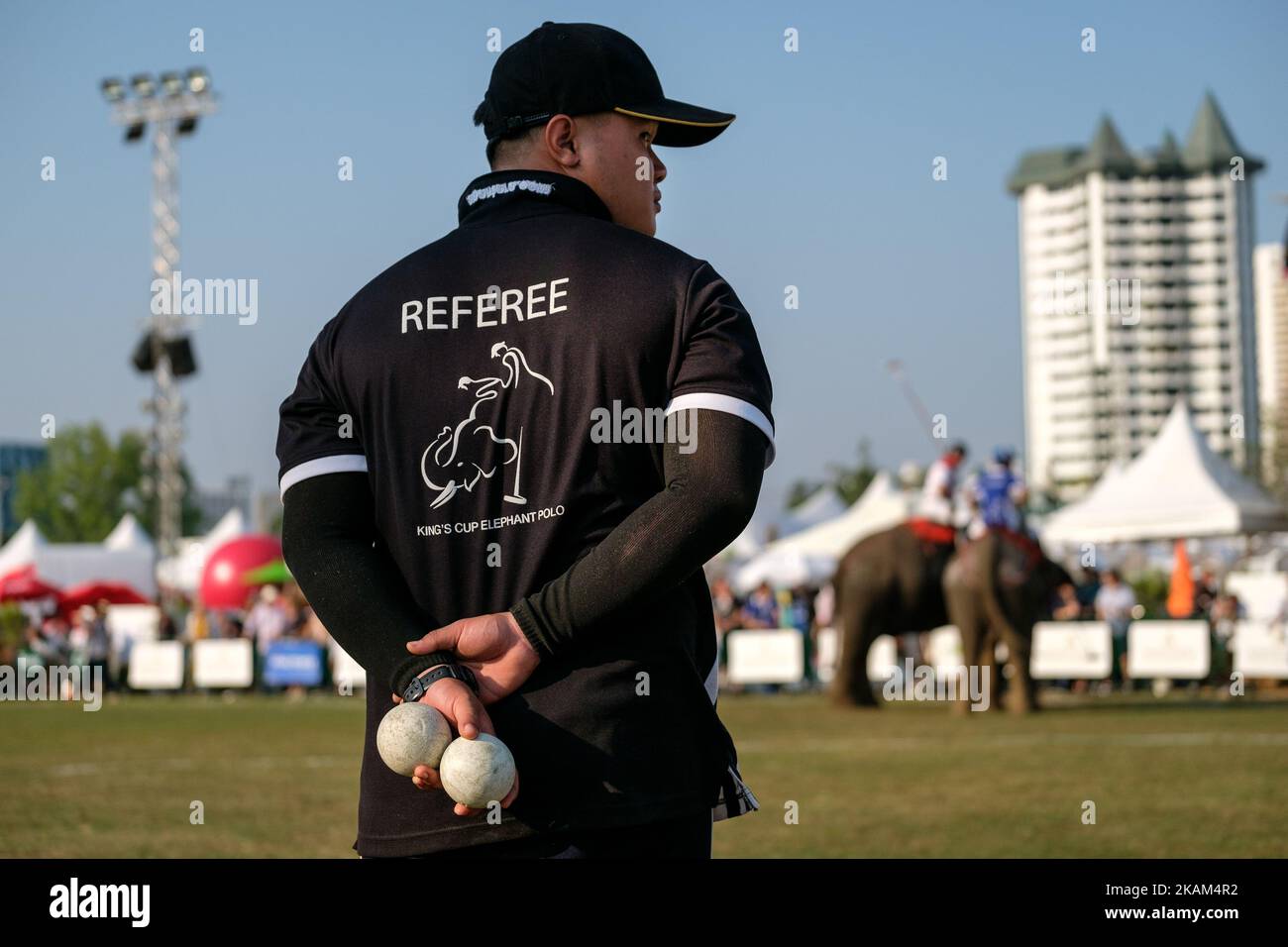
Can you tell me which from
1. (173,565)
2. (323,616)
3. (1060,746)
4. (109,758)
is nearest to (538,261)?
(323,616)

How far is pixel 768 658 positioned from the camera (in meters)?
28.2

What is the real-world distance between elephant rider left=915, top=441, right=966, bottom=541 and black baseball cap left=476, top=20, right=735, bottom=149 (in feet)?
61.2

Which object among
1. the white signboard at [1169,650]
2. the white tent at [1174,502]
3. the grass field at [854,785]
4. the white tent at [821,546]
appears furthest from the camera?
the white tent at [821,546]

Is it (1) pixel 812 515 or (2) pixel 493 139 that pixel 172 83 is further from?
(2) pixel 493 139

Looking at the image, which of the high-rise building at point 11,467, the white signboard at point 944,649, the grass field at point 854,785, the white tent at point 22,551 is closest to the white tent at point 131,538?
the white tent at point 22,551

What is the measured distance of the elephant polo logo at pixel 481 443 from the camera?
283 cm

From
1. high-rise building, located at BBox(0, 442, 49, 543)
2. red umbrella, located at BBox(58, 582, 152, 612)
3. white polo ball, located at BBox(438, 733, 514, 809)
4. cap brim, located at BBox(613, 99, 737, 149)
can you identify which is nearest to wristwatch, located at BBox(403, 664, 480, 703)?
white polo ball, located at BBox(438, 733, 514, 809)

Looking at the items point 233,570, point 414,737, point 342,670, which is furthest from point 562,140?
point 233,570

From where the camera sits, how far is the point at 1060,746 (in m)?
14.9

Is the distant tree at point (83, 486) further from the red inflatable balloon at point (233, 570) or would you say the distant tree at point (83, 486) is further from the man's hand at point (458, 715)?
the man's hand at point (458, 715)

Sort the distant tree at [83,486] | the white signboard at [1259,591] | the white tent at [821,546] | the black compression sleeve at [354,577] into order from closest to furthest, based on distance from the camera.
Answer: the black compression sleeve at [354,577], the white signboard at [1259,591], the white tent at [821,546], the distant tree at [83,486]

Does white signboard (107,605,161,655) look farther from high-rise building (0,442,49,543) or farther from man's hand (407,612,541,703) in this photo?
high-rise building (0,442,49,543)

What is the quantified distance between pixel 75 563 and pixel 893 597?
34.5 m

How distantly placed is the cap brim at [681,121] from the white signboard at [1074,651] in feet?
75.8
